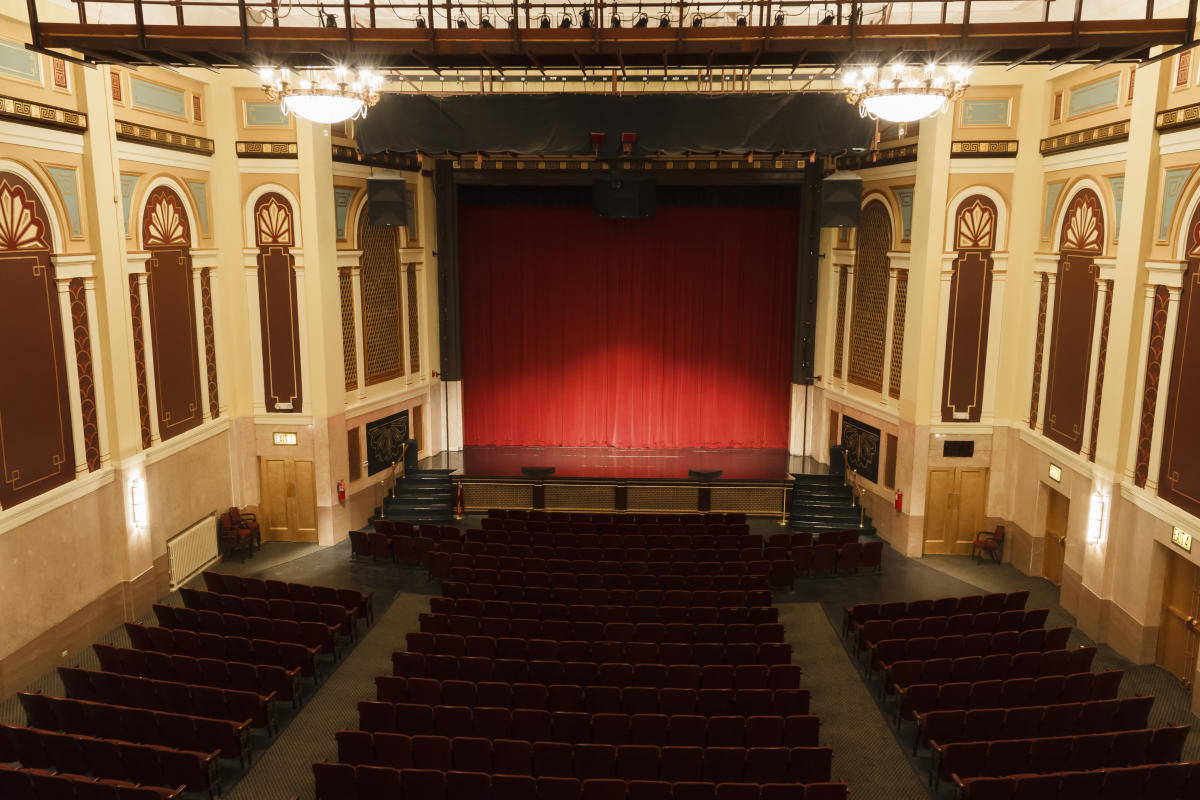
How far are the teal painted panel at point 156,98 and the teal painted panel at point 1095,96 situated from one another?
46.4ft

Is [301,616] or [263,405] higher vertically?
[263,405]

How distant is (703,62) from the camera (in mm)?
8844

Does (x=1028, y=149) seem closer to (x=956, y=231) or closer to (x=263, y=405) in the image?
(x=956, y=231)

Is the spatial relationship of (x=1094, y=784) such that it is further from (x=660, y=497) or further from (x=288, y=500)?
(x=288, y=500)

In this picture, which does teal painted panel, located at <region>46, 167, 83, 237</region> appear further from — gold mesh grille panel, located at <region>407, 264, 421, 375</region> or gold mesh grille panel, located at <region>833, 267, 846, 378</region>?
gold mesh grille panel, located at <region>833, 267, 846, 378</region>

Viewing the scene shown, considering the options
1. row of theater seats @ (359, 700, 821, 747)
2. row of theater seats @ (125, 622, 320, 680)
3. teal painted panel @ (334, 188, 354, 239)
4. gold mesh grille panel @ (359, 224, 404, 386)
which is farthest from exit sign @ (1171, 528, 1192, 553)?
teal painted panel @ (334, 188, 354, 239)

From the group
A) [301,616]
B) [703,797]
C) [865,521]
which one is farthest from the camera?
[865,521]

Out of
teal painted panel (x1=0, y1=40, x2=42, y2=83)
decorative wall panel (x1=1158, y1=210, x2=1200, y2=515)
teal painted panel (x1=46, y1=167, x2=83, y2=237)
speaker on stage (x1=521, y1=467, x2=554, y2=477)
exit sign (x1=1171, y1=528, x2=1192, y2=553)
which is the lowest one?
speaker on stage (x1=521, y1=467, x2=554, y2=477)

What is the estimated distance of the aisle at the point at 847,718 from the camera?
28.6ft

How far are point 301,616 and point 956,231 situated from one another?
479 inches

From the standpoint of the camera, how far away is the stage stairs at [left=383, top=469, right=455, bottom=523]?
17219 mm

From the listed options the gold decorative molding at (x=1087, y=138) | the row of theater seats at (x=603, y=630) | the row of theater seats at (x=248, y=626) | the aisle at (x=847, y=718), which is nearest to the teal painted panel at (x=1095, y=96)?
the gold decorative molding at (x=1087, y=138)

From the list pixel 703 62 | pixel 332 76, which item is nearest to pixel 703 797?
pixel 703 62

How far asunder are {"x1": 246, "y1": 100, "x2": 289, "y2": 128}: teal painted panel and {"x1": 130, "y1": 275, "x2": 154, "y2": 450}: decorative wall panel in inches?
146
